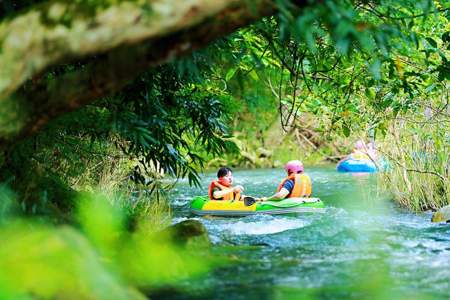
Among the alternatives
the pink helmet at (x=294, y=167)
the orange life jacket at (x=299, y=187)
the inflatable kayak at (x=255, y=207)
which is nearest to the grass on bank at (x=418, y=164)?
the inflatable kayak at (x=255, y=207)

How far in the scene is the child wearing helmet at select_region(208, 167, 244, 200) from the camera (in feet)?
34.5

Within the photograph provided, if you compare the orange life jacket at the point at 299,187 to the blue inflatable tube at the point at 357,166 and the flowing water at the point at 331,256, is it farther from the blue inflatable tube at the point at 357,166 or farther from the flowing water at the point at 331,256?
the blue inflatable tube at the point at 357,166

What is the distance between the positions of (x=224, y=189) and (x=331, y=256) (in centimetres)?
535

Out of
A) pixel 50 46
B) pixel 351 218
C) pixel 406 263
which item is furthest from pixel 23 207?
pixel 351 218

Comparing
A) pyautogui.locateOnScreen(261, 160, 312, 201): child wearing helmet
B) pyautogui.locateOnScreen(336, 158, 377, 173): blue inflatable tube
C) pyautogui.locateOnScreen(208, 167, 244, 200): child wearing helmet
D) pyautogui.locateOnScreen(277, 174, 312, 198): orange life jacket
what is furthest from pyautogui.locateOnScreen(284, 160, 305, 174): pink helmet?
pyautogui.locateOnScreen(336, 158, 377, 173): blue inflatable tube

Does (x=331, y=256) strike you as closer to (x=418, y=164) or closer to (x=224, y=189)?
(x=418, y=164)

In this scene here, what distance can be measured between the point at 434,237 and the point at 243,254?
7.76 ft

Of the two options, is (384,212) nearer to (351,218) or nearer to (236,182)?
(351,218)

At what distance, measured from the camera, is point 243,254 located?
534 centimetres

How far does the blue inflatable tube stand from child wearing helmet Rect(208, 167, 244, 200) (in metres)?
7.28

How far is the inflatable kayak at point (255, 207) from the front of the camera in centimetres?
→ 976

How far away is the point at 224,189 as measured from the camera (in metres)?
10.7

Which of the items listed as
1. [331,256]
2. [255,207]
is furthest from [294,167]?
[331,256]

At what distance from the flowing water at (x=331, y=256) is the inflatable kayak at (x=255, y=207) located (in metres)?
0.25
